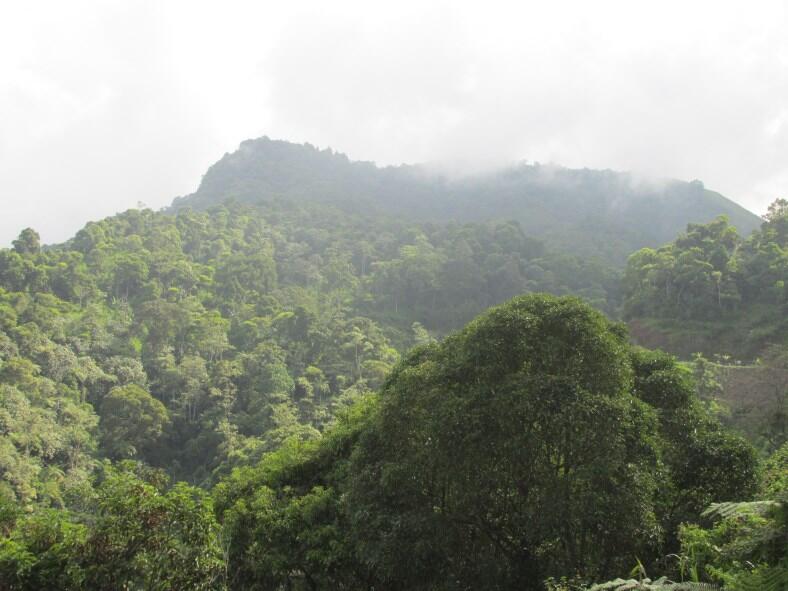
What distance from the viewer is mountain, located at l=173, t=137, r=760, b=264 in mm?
99312

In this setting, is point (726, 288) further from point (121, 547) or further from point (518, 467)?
point (121, 547)

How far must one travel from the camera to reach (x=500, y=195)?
409ft

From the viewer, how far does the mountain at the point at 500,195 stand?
326ft

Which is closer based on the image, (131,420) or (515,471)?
(515,471)

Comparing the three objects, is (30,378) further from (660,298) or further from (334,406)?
(660,298)

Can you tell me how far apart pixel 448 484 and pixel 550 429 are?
6.48 feet

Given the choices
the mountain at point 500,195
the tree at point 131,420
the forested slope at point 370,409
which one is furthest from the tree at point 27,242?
the mountain at point 500,195

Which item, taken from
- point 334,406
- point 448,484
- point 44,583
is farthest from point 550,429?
point 334,406

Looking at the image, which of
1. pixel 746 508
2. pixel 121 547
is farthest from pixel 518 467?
pixel 121 547

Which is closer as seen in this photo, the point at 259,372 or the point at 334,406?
the point at 334,406

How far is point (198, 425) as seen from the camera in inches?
1681

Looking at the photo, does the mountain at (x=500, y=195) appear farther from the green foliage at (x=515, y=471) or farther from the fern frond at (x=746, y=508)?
the fern frond at (x=746, y=508)

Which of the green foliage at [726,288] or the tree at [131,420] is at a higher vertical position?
the green foliage at [726,288]

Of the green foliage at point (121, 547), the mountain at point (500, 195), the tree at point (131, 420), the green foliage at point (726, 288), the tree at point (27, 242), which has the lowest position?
the tree at point (131, 420)
